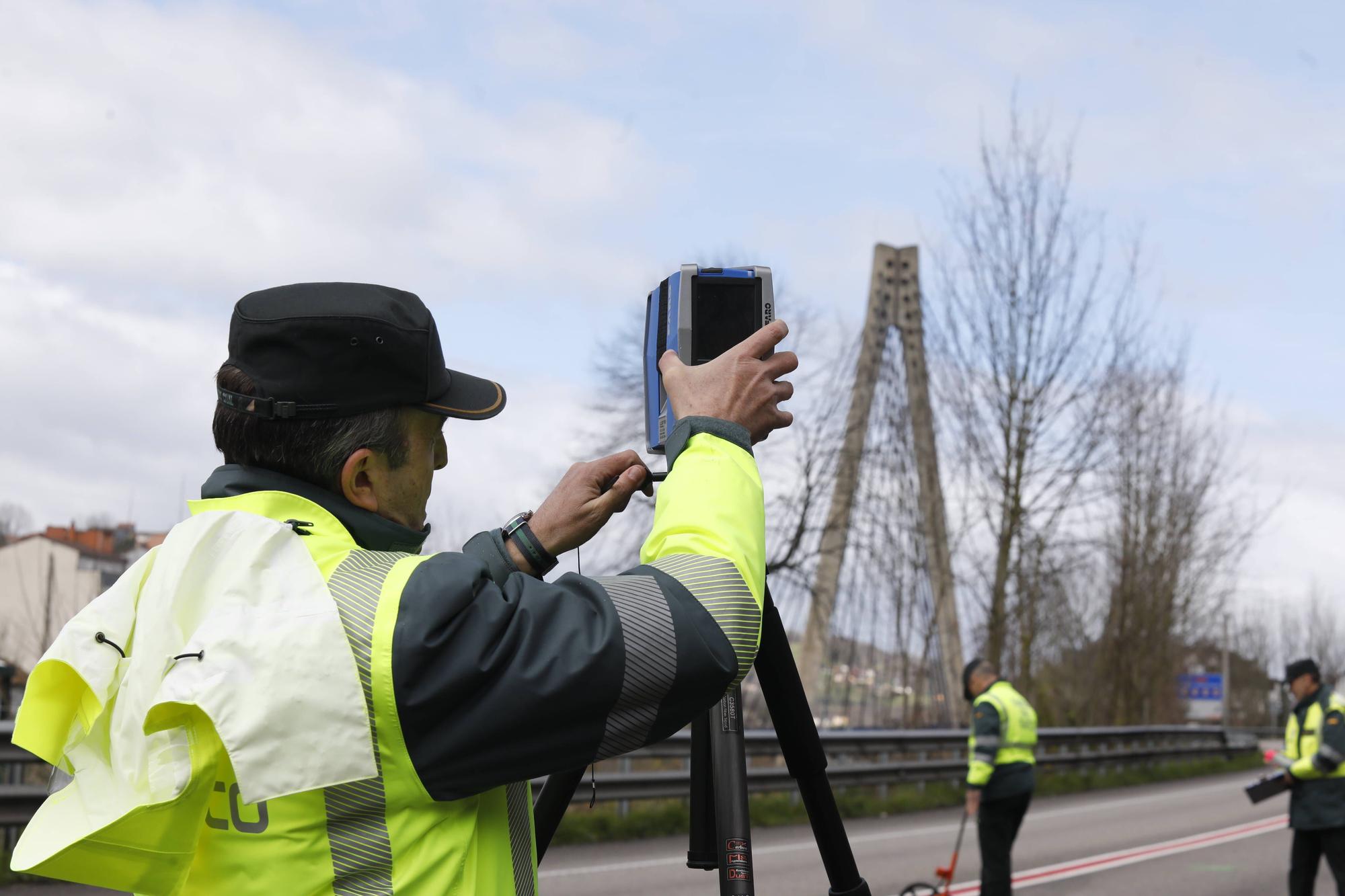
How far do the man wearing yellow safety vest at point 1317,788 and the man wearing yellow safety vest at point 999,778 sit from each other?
5.56ft

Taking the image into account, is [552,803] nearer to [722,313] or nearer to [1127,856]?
[722,313]

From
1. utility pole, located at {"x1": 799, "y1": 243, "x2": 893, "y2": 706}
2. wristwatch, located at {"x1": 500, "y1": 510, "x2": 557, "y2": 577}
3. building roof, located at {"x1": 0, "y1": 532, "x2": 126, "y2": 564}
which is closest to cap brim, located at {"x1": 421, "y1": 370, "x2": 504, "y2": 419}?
wristwatch, located at {"x1": 500, "y1": 510, "x2": 557, "y2": 577}

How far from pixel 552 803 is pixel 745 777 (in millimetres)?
337

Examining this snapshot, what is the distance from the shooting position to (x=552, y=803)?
2.20m

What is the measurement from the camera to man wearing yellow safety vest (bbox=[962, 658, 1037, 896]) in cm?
862

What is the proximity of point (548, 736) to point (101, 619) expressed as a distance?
56 cm

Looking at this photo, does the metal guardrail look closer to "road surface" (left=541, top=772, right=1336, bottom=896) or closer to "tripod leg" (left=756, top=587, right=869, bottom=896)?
"road surface" (left=541, top=772, right=1336, bottom=896)

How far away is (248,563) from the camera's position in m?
1.56

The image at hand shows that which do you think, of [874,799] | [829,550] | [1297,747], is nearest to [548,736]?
[1297,747]

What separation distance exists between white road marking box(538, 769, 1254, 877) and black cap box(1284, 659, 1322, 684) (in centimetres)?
413

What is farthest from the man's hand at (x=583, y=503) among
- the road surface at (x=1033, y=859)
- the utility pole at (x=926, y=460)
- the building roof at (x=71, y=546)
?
the building roof at (x=71, y=546)

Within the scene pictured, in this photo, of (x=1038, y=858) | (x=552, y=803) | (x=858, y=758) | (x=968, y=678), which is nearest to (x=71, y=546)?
(x=858, y=758)

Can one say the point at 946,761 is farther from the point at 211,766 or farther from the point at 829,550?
the point at 211,766

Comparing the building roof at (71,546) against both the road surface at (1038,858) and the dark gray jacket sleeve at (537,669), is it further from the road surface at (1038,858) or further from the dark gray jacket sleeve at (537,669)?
the dark gray jacket sleeve at (537,669)
